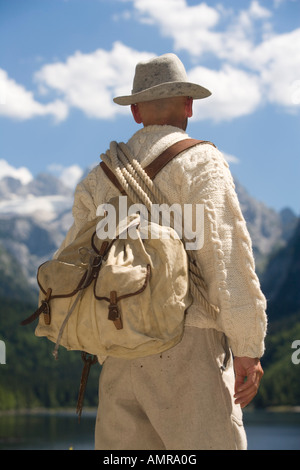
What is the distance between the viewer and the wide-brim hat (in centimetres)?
456

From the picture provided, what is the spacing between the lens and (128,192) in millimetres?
4355

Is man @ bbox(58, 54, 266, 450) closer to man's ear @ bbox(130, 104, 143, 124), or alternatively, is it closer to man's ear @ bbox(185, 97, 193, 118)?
man's ear @ bbox(185, 97, 193, 118)

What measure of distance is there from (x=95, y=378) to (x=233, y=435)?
16249cm

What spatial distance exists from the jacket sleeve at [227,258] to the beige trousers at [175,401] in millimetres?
202

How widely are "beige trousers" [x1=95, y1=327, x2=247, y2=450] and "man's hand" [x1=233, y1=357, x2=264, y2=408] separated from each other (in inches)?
3.2

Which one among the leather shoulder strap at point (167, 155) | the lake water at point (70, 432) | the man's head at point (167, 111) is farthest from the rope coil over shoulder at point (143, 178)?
the lake water at point (70, 432)

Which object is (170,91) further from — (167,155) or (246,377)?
(246,377)

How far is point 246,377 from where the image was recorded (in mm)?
3975

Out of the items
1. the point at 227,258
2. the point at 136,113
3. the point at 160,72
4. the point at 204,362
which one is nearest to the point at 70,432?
the point at 136,113

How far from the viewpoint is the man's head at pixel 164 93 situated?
4582mm

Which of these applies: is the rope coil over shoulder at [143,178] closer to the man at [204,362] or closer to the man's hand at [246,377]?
the man at [204,362]

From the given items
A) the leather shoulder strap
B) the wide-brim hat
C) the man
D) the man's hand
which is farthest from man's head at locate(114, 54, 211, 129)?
the man's hand
